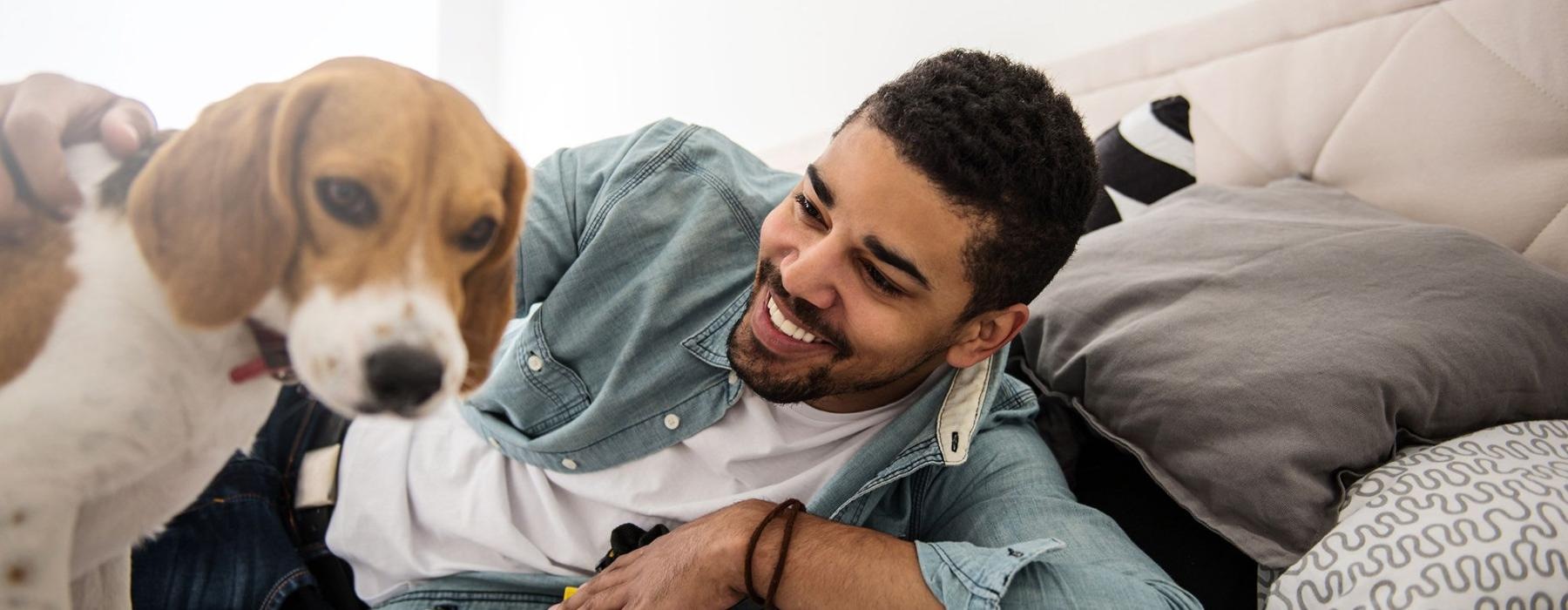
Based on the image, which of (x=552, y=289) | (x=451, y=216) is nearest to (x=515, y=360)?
(x=552, y=289)

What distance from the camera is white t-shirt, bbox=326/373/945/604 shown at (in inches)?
33.2

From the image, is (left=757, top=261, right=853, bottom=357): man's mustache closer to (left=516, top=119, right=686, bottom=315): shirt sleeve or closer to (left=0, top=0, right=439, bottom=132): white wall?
(left=516, top=119, right=686, bottom=315): shirt sleeve

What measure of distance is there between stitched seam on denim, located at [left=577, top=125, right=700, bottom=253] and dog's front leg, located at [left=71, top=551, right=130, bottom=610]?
46cm

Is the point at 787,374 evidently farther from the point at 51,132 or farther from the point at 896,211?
the point at 51,132

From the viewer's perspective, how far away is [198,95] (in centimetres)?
43

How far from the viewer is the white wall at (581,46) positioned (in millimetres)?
452

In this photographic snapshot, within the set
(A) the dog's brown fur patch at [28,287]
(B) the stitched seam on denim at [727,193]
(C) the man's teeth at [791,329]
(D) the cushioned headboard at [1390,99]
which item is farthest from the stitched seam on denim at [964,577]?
(D) the cushioned headboard at [1390,99]

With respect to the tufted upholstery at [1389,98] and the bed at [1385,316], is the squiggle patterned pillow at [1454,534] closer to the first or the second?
the bed at [1385,316]

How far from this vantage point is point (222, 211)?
395mm

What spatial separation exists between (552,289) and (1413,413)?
0.82 m

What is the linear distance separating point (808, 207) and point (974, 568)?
1.18ft

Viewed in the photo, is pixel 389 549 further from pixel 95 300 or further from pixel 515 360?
pixel 95 300

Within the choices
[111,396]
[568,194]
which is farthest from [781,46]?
[111,396]

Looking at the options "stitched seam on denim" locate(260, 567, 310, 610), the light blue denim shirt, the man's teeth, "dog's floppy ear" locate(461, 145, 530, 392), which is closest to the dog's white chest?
"dog's floppy ear" locate(461, 145, 530, 392)
